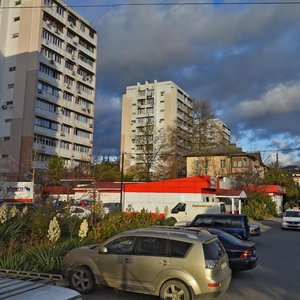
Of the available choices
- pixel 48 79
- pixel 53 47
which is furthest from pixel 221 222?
pixel 53 47

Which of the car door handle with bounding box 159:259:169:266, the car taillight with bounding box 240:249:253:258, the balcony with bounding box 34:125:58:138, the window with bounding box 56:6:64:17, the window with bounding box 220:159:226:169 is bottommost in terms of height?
the car taillight with bounding box 240:249:253:258

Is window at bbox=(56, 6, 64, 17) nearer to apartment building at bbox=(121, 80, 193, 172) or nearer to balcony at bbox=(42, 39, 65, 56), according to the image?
balcony at bbox=(42, 39, 65, 56)

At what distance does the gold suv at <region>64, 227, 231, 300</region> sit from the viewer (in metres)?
8.22

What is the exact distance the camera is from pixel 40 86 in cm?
6116

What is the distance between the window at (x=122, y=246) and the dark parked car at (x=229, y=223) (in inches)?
365

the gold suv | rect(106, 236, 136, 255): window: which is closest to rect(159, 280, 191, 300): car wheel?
the gold suv

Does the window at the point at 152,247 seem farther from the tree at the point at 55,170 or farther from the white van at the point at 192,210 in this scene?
the tree at the point at 55,170

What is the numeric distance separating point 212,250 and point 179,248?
2.35 feet

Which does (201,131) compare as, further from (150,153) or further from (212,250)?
(212,250)

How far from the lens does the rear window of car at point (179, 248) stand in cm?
849

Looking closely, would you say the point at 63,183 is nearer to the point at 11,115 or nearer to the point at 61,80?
the point at 11,115

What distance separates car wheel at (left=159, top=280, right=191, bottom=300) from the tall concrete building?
48.5m

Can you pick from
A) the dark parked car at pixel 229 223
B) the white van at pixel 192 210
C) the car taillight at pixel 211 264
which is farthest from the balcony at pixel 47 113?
the car taillight at pixel 211 264

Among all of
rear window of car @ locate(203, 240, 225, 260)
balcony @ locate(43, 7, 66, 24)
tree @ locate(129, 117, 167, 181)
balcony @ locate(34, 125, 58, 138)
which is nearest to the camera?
rear window of car @ locate(203, 240, 225, 260)
